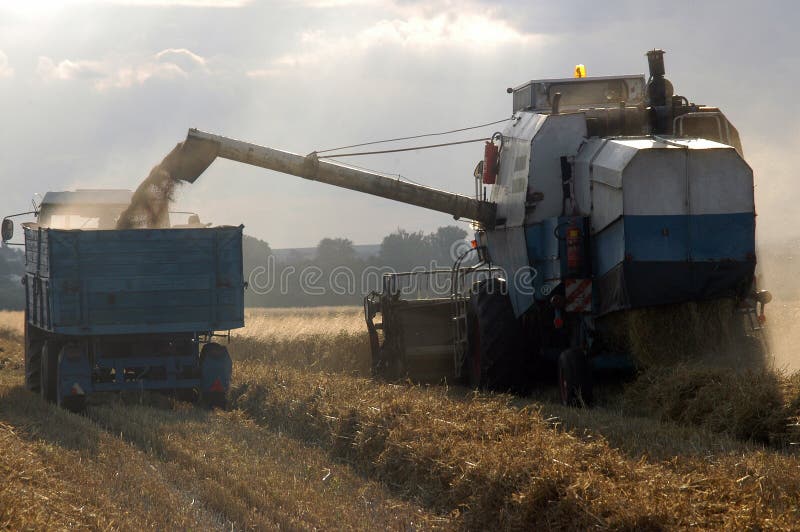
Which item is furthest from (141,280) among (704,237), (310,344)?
(310,344)

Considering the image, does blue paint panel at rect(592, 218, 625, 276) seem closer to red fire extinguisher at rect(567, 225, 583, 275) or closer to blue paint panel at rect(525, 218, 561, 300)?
red fire extinguisher at rect(567, 225, 583, 275)

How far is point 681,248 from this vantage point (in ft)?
32.3

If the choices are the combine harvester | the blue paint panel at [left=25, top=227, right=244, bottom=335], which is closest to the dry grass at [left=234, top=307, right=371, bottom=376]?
the combine harvester

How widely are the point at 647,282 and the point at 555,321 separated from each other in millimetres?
1438

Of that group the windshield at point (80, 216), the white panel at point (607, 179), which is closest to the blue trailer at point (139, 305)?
the windshield at point (80, 216)

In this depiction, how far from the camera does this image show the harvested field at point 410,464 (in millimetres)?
6129

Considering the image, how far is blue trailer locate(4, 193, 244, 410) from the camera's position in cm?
1241

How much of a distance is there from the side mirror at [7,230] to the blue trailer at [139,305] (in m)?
1.35

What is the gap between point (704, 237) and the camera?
32.2 feet

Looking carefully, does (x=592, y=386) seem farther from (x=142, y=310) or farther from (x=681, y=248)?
(x=142, y=310)

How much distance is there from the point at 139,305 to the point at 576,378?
5334mm

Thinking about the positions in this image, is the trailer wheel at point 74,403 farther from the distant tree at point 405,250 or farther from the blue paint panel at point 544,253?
the distant tree at point 405,250

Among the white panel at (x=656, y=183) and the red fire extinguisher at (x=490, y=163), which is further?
the red fire extinguisher at (x=490, y=163)

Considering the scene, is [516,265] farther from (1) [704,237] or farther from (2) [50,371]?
(2) [50,371]
